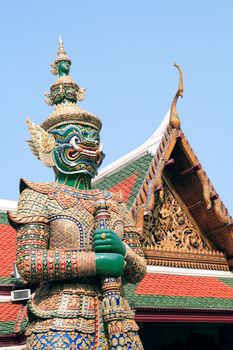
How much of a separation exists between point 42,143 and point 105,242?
113 cm

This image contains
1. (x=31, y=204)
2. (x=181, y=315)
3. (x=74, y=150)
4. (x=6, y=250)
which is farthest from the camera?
(x=6, y=250)

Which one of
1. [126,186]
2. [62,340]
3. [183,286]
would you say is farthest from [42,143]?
[126,186]

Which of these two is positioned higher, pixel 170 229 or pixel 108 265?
pixel 170 229

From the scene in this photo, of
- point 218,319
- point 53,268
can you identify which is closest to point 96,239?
point 53,268

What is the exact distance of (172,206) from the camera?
8766 mm

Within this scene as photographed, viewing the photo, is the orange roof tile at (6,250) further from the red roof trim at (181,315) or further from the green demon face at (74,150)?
the green demon face at (74,150)

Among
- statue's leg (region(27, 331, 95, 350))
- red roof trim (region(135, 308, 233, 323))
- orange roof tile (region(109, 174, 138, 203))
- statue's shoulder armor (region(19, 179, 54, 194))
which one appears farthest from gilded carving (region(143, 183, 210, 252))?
statue's leg (region(27, 331, 95, 350))

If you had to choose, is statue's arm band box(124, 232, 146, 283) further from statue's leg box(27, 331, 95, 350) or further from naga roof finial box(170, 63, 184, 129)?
naga roof finial box(170, 63, 184, 129)

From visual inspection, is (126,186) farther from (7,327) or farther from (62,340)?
(62,340)

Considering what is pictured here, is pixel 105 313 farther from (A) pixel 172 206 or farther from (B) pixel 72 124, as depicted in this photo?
(A) pixel 172 206

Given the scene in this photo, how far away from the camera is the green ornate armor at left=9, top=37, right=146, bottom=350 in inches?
208

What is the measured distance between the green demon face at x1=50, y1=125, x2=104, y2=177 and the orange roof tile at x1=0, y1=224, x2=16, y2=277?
79.1 inches

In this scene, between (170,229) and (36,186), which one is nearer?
(36,186)

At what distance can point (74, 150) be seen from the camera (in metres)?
5.96
